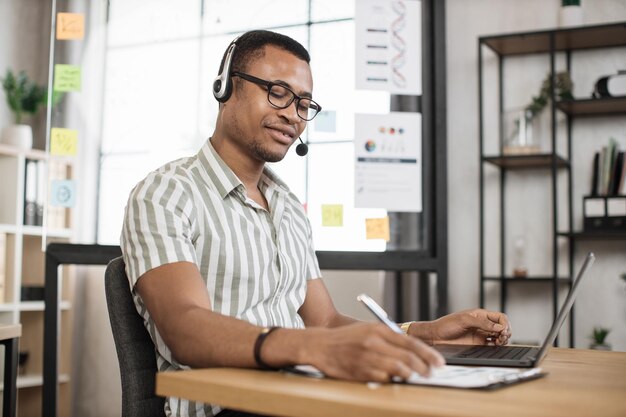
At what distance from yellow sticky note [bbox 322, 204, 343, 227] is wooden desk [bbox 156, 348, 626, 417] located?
1882 millimetres

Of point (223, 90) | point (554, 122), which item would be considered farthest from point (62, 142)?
point (554, 122)

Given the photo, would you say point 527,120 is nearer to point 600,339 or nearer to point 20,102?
point 600,339

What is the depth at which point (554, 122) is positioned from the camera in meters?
3.31

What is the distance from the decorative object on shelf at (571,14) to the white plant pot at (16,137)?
2.68 metres

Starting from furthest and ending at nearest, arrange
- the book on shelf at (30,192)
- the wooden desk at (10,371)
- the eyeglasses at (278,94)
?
the book on shelf at (30,192), the wooden desk at (10,371), the eyeglasses at (278,94)

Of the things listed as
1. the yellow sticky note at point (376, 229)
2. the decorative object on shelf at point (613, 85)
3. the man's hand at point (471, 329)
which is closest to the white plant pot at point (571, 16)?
the decorative object on shelf at point (613, 85)

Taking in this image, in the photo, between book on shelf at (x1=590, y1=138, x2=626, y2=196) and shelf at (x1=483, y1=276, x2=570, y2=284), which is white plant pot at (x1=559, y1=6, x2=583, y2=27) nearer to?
book on shelf at (x1=590, y1=138, x2=626, y2=196)

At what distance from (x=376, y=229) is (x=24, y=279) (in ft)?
7.04

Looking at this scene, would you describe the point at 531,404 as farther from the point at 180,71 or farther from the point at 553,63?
the point at 553,63

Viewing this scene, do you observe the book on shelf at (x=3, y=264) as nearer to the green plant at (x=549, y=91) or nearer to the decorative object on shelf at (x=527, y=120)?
the decorative object on shelf at (x=527, y=120)

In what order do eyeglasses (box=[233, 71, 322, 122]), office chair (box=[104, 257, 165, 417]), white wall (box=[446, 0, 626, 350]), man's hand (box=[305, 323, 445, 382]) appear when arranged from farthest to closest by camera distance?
1. white wall (box=[446, 0, 626, 350])
2. eyeglasses (box=[233, 71, 322, 122])
3. office chair (box=[104, 257, 165, 417])
4. man's hand (box=[305, 323, 445, 382])

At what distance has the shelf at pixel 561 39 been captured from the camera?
329 centimetres

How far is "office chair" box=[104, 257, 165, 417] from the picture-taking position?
4.48 feet

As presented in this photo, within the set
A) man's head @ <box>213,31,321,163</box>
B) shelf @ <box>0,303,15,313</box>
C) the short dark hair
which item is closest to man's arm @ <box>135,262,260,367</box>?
man's head @ <box>213,31,321,163</box>
